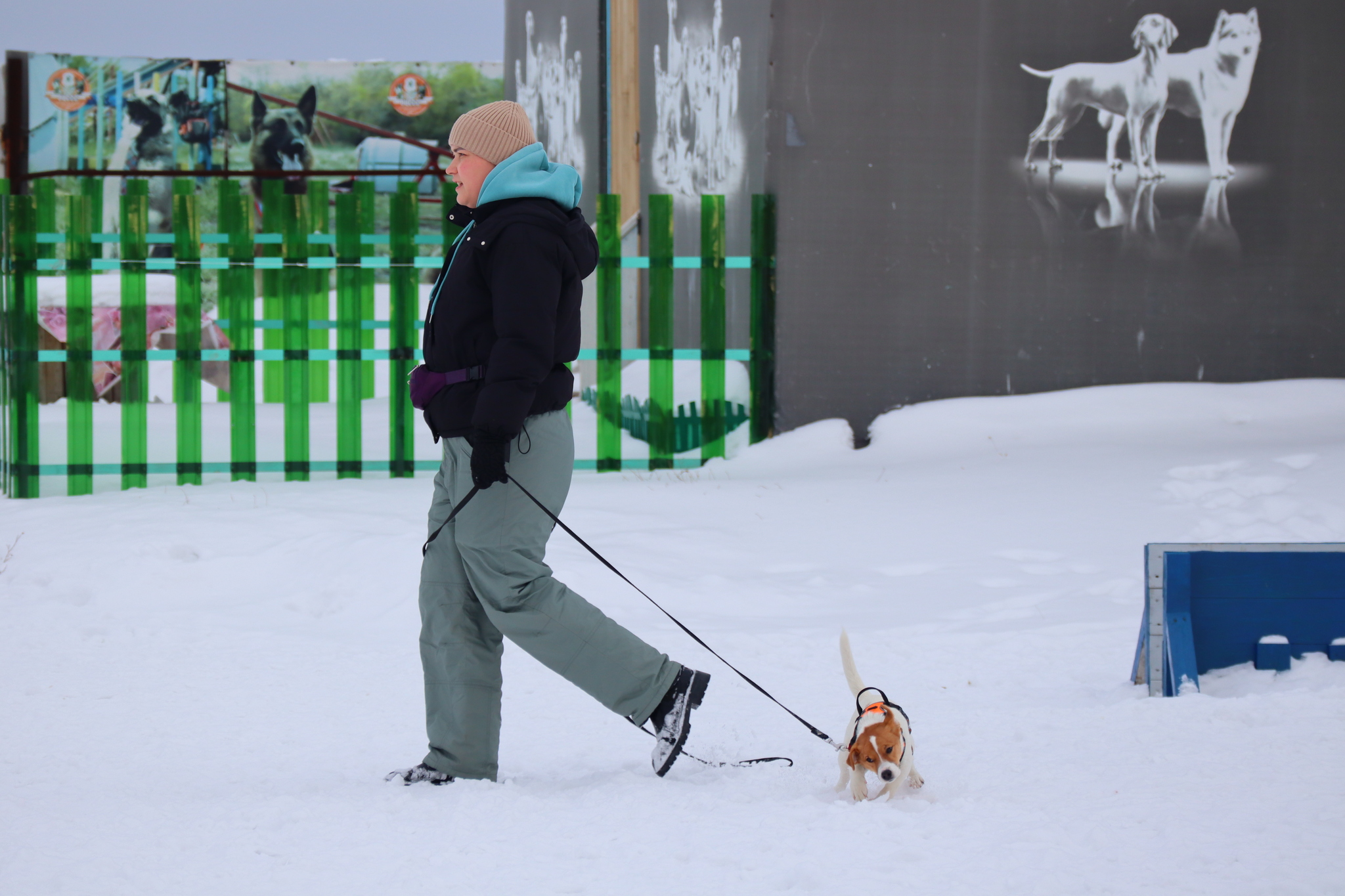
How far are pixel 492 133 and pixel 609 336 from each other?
178 inches

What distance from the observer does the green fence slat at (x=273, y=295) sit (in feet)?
23.7

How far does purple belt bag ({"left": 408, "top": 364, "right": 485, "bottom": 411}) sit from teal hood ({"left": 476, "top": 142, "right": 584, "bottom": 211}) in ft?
1.37

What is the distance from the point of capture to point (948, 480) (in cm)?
A: 689

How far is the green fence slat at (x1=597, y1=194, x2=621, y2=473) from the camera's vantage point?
7297 millimetres

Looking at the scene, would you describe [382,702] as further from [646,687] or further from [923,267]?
[923,267]

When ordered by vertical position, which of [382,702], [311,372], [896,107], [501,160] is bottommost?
[382,702]

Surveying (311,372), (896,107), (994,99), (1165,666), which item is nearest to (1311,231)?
(994,99)

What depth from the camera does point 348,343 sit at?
7312 millimetres

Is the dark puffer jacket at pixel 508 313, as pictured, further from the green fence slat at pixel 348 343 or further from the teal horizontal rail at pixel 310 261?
the green fence slat at pixel 348 343

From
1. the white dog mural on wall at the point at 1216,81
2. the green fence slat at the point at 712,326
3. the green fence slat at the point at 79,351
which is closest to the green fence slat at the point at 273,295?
the green fence slat at the point at 79,351

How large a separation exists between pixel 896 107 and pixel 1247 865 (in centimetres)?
636

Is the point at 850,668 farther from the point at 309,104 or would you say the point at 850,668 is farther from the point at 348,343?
the point at 309,104

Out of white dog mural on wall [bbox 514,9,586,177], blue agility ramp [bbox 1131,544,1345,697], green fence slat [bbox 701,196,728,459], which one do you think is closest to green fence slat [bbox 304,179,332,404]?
green fence slat [bbox 701,196,728,459]

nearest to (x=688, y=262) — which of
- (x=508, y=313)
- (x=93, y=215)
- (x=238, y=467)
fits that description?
(x=238, y=467)
